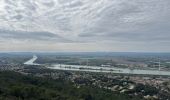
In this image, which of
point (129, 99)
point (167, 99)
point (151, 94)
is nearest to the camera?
point (129, 99)

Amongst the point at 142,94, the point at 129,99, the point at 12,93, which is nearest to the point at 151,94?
the point at 142,94

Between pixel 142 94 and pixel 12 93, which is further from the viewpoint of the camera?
pixel 142 94

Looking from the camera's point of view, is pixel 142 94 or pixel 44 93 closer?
pixel 44 93

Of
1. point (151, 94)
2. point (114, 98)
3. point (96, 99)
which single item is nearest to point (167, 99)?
point (151, 94)

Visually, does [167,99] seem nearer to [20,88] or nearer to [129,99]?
[129,99]

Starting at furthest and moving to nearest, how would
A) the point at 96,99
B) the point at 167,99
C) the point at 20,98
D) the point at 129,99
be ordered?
1. the point at 167,99
2. the point at 129,99
3. the point at 96,99
4. the point at 20,98

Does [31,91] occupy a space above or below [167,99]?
above

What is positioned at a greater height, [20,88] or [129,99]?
[20,88]

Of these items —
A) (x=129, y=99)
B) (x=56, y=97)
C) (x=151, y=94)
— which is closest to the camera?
(x=56, y=97)

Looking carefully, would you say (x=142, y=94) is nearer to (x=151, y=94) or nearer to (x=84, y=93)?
(x=151, y=94)
